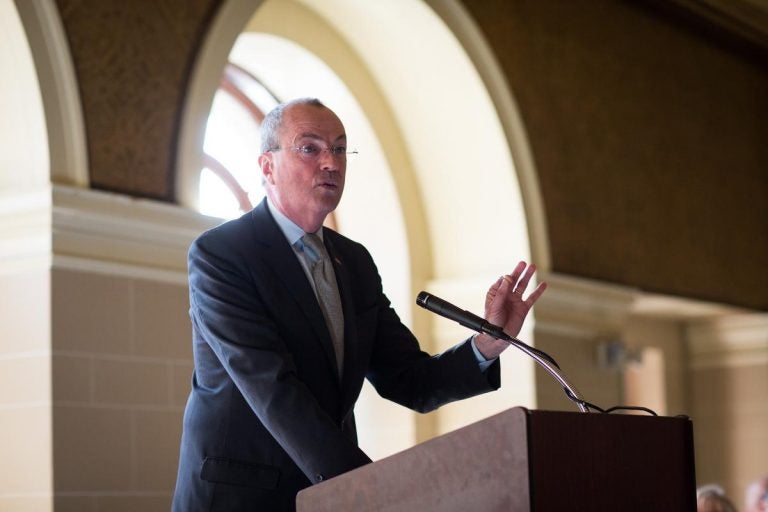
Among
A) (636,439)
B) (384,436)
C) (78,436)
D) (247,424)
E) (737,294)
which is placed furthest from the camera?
(737,294)

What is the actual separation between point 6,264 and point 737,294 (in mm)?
5670

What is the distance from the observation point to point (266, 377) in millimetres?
2623

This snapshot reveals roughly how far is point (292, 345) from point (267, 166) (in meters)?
0.49

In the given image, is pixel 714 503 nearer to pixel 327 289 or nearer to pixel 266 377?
pixel 327 289

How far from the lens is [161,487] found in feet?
15.7

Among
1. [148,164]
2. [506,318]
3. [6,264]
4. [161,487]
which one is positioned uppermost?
[148,164]

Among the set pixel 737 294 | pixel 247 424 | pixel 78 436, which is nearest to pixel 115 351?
pixel 78 436

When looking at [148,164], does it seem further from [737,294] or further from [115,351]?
[737,294]

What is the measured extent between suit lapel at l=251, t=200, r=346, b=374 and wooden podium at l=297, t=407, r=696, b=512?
19.6 inches

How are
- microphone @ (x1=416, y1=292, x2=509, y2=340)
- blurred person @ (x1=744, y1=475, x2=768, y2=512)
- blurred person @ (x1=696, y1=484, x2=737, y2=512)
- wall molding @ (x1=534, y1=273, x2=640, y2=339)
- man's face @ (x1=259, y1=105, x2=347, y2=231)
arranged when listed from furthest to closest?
1. wall molding @ (x1=534, y1=273, x2=640, y2=339)
2. blurred person @ (x1=696, y1=484, x2=737, y2=512)
3. blurred person @ (x1=744, y1=475, x2=768, y2=512)
4. man's face @ (x1=259, y1=105, x2=347, y2=231)
5. microphone @ (x1=416, y1=292, x2=509, y2=340)

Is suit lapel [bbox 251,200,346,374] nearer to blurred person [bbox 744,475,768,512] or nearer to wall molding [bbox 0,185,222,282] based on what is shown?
wall molding [bbox 0,185,222,282]

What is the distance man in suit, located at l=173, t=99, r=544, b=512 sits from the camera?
2641mm

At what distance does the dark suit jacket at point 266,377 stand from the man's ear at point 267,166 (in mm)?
89

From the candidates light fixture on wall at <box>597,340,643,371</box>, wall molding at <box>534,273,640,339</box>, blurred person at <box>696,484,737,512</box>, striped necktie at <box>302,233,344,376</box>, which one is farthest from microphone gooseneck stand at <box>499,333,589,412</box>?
light fixture on wall at <box>597,340,643,371</box>
